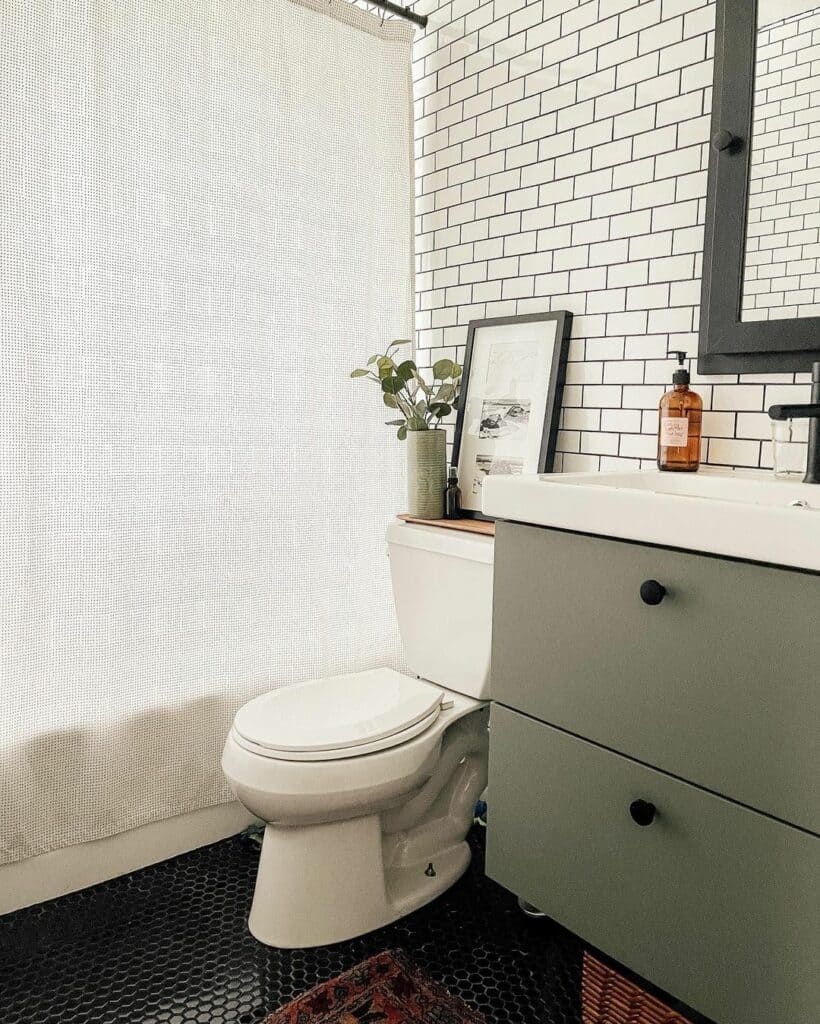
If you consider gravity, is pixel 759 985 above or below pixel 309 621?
below

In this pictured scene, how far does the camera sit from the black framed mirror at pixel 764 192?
1372 mm

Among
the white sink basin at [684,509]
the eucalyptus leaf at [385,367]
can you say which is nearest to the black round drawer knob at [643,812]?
the white sink basin at [684,509]

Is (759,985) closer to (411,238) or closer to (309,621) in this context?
(309,621)

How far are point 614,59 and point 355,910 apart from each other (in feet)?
6.06

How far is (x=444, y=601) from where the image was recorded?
1.77m

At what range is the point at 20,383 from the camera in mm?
1570

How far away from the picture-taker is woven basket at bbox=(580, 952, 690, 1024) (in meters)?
1.20

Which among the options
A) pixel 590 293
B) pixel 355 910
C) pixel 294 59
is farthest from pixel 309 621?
pixel 294 59

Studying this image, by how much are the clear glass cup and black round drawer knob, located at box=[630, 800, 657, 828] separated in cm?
62

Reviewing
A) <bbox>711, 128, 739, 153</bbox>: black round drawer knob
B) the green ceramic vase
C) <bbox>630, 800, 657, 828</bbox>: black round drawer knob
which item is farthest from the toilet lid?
<bbox>711, 128, 739, 153</bbox>: black round drawer knob

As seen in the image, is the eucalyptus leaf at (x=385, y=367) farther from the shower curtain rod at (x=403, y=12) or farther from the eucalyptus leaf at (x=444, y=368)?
the shower curtain rod at (x=403, y=12)

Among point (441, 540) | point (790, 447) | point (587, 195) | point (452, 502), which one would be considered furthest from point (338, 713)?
point (587, 195)

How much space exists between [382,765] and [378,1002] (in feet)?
1.32

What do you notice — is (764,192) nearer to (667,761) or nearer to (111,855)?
(667,761)
